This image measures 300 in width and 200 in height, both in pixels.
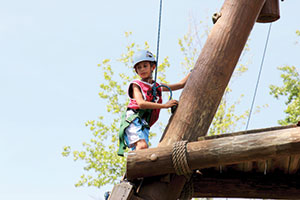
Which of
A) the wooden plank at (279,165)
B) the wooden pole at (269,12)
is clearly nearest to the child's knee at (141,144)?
the wooden plank at (279,165)

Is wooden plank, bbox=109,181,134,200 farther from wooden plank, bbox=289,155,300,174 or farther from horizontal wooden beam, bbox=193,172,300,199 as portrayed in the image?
wooden plank, bbox=289,155,300,174

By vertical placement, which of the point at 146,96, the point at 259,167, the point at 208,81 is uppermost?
the point at 208,81

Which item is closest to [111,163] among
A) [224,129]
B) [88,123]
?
[88,123]

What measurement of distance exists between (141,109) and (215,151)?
959 mm

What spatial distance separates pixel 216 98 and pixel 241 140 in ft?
2.30

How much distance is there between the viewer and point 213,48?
4.48m

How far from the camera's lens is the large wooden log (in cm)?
356

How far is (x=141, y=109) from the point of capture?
Answer: 4488 millimetres

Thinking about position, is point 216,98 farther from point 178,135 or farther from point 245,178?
point 245,178

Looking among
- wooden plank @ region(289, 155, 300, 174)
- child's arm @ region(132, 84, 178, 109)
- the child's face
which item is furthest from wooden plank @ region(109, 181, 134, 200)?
wooden plank @ region(289, 155, 300, 174)

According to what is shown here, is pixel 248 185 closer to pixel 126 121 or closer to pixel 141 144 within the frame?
pixel 141 144

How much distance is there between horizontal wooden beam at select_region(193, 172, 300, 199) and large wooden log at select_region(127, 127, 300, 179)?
67 centimetres

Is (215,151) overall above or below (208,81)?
below

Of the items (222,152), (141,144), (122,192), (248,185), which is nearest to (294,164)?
(248,185)
